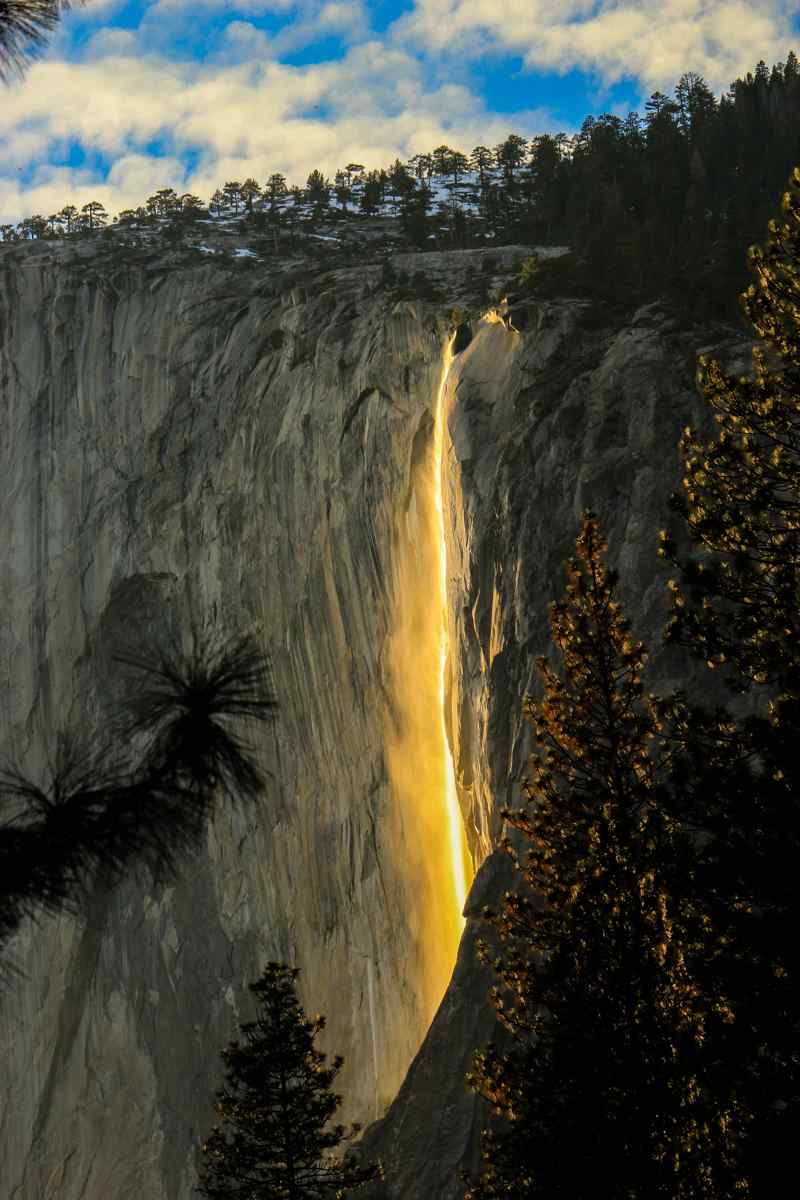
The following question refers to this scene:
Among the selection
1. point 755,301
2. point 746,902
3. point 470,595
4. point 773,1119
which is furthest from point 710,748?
point 470,595

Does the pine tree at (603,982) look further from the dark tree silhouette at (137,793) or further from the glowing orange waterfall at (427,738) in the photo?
the glowing orange waterfall at (427,738)

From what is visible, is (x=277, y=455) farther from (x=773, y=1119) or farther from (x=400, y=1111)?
(x=773, y=1119)

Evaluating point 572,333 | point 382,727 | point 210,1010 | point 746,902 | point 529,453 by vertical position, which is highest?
point 572,333

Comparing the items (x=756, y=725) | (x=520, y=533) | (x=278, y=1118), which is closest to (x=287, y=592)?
(x=520, y=533)

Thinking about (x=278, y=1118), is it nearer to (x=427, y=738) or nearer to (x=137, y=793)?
(x=427, y=738)

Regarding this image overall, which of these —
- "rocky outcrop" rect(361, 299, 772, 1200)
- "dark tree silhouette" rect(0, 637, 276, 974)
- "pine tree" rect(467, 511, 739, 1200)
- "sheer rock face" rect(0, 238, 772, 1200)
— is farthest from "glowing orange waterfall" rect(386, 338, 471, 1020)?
"dark tree silhouette" rect(0, 637, 276, 974)

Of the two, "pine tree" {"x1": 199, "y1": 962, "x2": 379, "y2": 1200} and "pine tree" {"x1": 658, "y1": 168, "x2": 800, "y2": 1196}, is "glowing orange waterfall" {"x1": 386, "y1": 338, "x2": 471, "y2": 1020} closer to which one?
"pine tree" {"x1": 199, "y1": 962, "x2": 379, "y2": 1200}
